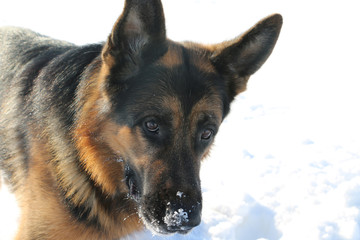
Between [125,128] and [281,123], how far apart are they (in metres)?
4.24

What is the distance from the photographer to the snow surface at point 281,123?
4.15m

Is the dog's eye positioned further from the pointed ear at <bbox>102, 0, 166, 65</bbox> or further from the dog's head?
the pointed ear at <bbox>102, 0, 166, 65</bbox>

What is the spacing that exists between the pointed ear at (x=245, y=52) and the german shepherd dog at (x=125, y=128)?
0.03 feet

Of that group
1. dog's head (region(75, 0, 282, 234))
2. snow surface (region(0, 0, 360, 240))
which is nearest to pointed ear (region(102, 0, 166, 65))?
dog's head (region(75, 0, 282, 234))

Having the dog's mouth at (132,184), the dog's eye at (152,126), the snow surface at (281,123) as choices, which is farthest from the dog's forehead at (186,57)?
the snow surface at (281,123)

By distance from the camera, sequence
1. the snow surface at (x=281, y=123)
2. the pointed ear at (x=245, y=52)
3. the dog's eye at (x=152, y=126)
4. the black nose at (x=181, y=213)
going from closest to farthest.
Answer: the black nose at (x=181, y=213), the dog's eye at (x=152, y=126), the pointed ear at (x=245, y=52), the snow surface at (x=281, y=123)

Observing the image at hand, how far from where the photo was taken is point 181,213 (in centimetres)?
239

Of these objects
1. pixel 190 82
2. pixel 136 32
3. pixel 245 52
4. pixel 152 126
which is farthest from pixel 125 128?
pixel 245 52

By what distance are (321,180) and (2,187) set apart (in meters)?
3.98

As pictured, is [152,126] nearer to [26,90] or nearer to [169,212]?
[169,212]

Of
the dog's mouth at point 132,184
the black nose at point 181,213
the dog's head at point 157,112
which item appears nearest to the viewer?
the black nose at point 181,213

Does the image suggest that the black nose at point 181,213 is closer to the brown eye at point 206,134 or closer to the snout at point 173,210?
the snout at point 173,210

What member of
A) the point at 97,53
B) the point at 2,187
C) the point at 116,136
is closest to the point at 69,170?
the point at 116,136

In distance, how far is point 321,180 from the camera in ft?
15.9
